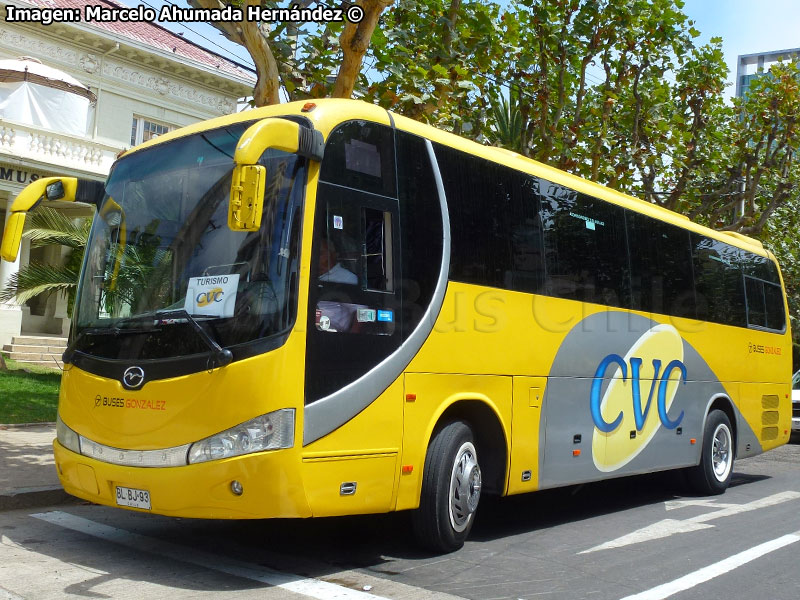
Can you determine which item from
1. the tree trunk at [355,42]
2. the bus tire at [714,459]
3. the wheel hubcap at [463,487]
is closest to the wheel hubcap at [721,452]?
the bus tire at [714,459]

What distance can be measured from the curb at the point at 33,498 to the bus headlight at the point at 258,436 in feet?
10.8

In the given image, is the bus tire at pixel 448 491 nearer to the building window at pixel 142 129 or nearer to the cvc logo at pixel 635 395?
the cvc logo at pixel 635 395

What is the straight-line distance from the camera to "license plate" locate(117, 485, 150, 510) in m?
5.86

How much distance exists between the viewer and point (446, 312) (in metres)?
6.84

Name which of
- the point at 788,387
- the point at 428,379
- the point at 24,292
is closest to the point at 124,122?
the point at 24,292

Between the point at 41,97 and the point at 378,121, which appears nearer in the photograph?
the point at 378,121

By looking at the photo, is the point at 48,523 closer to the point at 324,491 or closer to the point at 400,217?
the point at 324,491

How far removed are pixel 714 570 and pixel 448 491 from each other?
2.10 metres

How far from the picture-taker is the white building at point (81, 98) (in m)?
21.1

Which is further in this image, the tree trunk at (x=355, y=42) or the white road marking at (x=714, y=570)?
the tree trunk at (x=355, y=42)

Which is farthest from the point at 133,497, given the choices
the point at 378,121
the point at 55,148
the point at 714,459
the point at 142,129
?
the point at 142,129

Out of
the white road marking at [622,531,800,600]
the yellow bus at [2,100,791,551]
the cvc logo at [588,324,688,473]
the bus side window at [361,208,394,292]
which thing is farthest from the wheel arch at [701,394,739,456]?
the bus side window at [361,208,394,292]

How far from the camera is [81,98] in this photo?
892 inches

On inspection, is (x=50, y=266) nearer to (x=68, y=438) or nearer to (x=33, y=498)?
(x=33, y=498)
